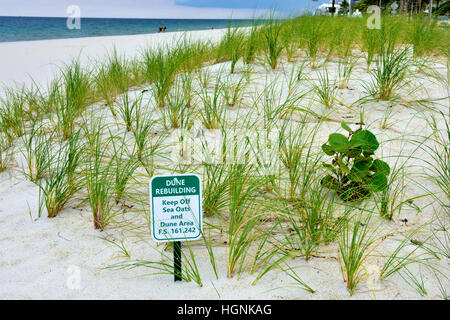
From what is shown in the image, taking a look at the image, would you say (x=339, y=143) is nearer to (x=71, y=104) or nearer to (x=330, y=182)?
(x=330, y=182)

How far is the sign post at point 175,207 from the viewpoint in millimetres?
1200

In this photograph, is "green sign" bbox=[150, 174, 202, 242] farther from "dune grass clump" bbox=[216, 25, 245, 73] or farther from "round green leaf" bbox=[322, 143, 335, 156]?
"dune grass clump" bbox=[216, 25, 245, 73]

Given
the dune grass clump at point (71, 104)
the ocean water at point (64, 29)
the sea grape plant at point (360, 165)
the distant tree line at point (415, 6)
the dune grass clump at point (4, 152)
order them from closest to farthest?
the sea grape plant at point (360, 165) < the dune grass clump at point (4, 152) < the dune grass clump at point (71, 104) < the distant tree line at point (415, 6) < the ocean water at point (64, 29)

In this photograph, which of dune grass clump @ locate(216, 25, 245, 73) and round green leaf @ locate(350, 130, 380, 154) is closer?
round green leaf @ locate(350, 130, 380, 154)

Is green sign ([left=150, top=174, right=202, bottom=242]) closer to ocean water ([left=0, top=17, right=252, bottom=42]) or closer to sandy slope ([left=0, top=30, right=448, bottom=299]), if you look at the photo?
sandy slope ([left=0, top=30, right=448, bottom=299])

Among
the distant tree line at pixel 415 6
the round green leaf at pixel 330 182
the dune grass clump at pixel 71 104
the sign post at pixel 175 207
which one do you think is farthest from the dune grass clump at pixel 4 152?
the distant tree line at pixel 415 6

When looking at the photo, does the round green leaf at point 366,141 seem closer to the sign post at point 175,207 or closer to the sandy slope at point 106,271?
Result: the sandy slope at point 106,271

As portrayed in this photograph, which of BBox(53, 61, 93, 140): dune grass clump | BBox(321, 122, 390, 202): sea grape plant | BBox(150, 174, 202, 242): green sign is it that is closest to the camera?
BBox(150, 174, 202, 242): green sign

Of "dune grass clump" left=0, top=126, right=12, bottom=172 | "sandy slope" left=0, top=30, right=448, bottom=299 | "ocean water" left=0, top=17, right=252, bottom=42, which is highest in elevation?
"ocean water" left=0, top=17, right=252, bottom=42

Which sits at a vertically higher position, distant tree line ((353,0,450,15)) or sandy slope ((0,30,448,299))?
distant tree line ((353,0,450,15))

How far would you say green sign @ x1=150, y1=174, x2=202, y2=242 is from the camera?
47.3 inches

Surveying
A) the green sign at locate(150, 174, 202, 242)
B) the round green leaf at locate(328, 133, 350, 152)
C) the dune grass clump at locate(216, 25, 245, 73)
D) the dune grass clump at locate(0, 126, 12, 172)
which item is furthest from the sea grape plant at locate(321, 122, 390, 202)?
the dune grass clump at locate(216, 25, 245, 73)

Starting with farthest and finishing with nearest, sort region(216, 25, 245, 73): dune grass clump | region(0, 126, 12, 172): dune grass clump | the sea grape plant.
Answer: region(216, 25, 245, 73): dune grass clump
region(0, 126, 12, 172): dune grass clump
the sea grape plant
